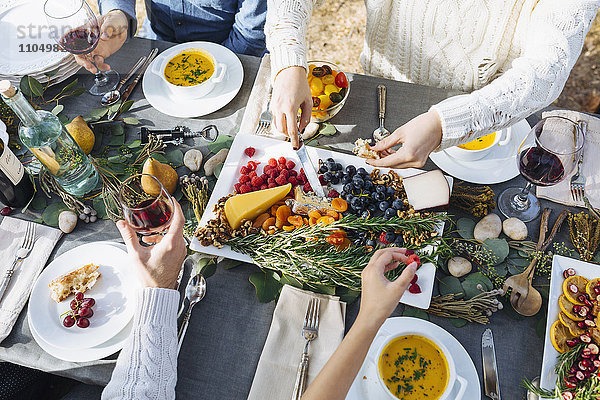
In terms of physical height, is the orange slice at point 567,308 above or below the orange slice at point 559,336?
above

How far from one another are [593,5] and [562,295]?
0.89 metres

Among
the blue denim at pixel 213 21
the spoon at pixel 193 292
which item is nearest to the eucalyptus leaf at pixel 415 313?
the spoon at pixel 193 292

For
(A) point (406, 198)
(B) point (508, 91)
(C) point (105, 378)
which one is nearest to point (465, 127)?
(B) point (508, 91)

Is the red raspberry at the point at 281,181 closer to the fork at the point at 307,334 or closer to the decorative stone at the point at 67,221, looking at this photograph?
the fork at the point at 307,334

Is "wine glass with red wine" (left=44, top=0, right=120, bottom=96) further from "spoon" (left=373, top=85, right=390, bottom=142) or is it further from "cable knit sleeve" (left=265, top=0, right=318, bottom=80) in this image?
"spoon" (left=373, top=85, right=390, bottom=142)

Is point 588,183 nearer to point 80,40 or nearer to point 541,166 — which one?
point 541,166

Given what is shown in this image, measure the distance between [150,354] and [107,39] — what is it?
1225mm

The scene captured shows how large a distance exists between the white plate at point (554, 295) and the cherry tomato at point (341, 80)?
0.88m

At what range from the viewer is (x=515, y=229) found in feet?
4.40

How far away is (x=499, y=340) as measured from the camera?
120 cm

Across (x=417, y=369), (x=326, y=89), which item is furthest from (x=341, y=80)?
(x=417, y=369)

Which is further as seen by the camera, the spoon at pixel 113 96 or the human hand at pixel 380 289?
the spoon at pixel 113 96

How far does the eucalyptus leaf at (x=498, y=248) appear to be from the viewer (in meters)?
1.30

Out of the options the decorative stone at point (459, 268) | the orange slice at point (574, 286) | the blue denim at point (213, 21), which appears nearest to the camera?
the orange slice at point (574, 286)
